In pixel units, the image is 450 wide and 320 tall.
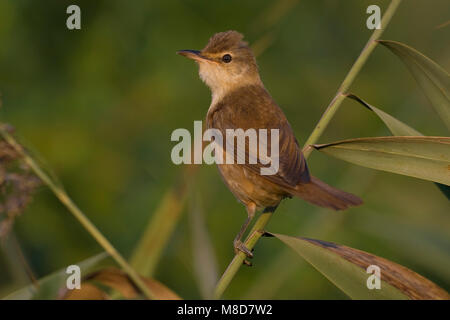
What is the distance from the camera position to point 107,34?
546 centimetres

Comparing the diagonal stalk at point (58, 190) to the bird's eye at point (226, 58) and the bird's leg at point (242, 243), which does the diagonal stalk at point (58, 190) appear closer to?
the bird's leg at point (242, 243)

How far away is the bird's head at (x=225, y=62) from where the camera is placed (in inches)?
134

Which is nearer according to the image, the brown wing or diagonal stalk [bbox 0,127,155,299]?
diagonal stalk [bbox 0,127,155,299]

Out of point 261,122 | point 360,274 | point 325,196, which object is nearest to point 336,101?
point 325,196

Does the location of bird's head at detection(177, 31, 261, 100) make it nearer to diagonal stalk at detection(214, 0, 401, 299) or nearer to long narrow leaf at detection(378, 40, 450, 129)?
diagonal stalk at detection(214, 0, 401, 299)

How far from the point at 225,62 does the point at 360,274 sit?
5.91 feet

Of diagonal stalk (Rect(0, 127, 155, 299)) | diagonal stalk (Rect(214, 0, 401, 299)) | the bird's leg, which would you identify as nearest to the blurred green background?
the bird's leg

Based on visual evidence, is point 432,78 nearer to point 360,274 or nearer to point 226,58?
point 360,274

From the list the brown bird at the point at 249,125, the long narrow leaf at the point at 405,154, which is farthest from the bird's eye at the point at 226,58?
the long narrow leaf at the point at 405,154

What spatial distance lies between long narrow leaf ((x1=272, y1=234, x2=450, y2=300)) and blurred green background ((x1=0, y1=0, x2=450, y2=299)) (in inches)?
78.1

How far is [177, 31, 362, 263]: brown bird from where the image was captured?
8.59 feet

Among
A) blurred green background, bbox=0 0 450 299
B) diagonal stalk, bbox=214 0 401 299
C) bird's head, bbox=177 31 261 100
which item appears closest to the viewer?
diagonal stalk, bbox=214 0 401 299

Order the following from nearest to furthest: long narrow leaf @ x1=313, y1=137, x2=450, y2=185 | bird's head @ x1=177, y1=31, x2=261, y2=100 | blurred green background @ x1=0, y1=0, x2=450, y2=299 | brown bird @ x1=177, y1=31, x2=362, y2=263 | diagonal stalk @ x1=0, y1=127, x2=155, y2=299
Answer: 1. diagonal stalk @ x1=0, y1=127, x2=155, y2=299
2. long narrow leaf @ x1=313, y1=137, x2=450, y2=185
3. brown bird @ x1=177, y1=31, x2=362, y2=263
4. bird's head @ x1=177, y1=31, x2=261, y2=100
5. blurred green background @ x1=0, y1=0, x2=450, y2=299

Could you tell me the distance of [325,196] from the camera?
2.48 metres
